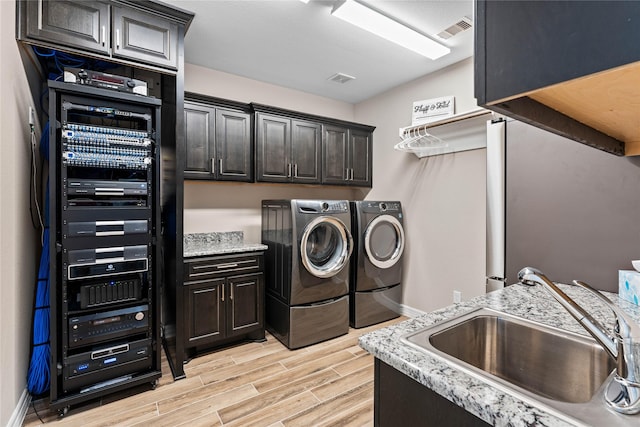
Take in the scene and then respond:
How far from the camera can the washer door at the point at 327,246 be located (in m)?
2.88

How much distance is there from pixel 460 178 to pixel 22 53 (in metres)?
3.51

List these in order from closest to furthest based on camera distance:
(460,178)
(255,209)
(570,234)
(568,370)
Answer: (568,370) → (570,234) → (460,178) → (255,209)

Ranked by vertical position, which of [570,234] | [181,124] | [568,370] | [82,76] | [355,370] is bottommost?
[355,370]

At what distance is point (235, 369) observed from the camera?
2.41 metres

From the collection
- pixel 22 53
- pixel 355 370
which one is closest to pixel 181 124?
pixel 22 53

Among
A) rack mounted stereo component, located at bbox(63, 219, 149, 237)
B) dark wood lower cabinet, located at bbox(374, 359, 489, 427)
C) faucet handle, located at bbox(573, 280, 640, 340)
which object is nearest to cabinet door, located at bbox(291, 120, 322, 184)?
rack mounted stereo component, located at bbox(63, 219, 149, 237)

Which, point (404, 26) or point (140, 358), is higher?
point (404, 26)

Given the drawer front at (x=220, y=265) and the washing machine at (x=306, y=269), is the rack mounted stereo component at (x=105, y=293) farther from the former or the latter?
the washing machine at (x=306, y=269)

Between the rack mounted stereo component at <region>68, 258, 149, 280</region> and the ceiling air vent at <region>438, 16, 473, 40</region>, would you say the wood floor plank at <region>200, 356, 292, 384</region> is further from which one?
the ceiling air vent at <region>438, 16, 473, 40</region>

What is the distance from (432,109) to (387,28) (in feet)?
3.62

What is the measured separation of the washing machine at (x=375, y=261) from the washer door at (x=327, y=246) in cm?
22

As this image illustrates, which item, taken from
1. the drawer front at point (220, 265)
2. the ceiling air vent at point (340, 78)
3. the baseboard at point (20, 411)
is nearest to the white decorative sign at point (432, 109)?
the ceiling air vent at point (340, 78)

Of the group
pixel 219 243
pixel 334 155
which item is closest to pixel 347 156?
pixel 334 155

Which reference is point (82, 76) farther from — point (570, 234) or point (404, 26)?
point (570, 234)
